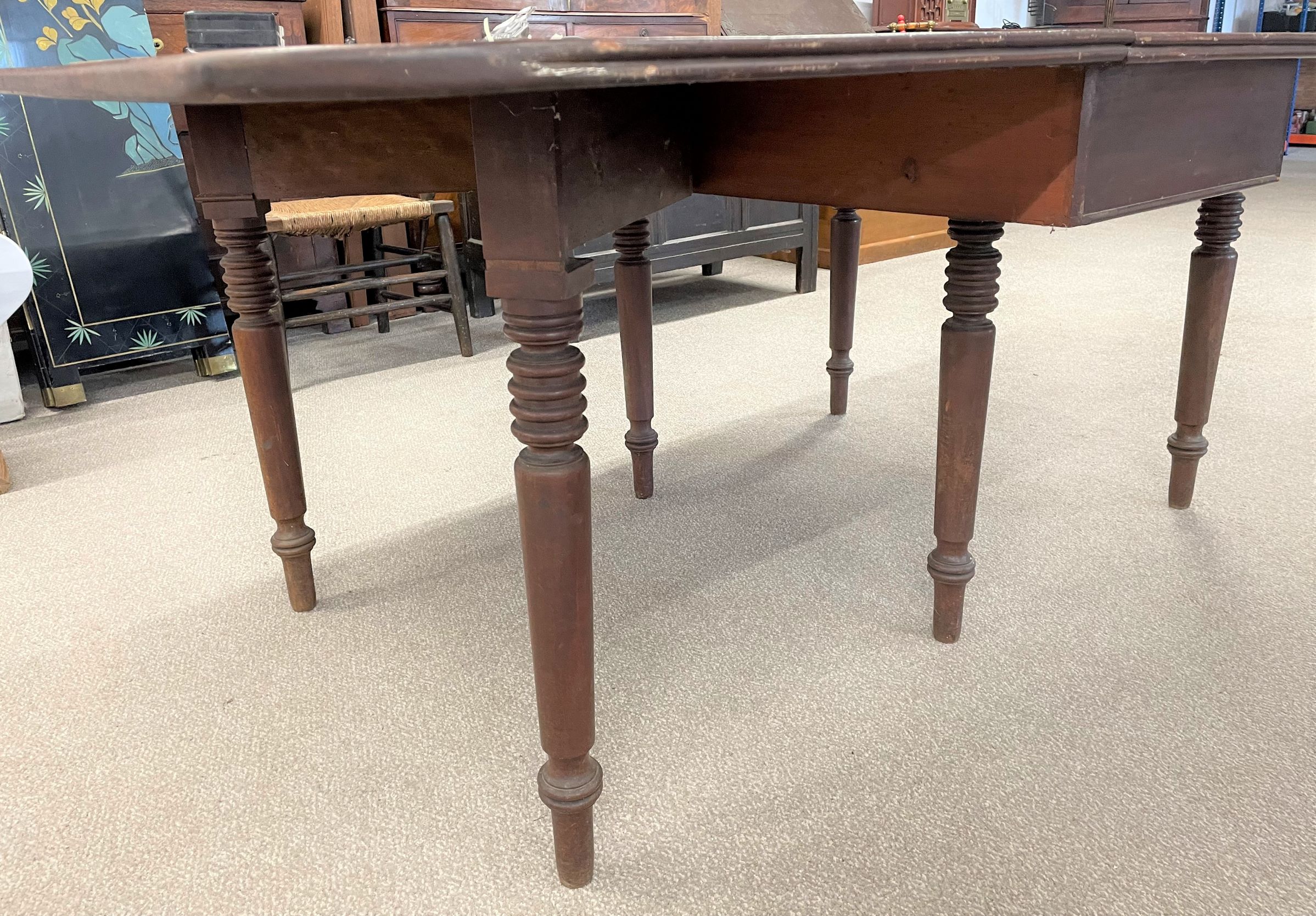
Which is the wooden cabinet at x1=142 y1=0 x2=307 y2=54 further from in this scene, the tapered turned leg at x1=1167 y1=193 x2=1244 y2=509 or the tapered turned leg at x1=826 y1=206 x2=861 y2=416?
the tapered turned leg at x1=1167 y1=193 x2=1244 y2=509

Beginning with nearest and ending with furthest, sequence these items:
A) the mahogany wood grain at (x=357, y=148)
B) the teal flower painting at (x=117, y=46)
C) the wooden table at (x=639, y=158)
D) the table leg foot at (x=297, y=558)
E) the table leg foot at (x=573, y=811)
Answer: the wooden table at (x=639, y=158), the table leg foot at (x=573, y=811), the mahogany wood grain at (x=357, y=148), the table leg foot at (x=297, y=558), the teal flower painting at (x=117, y=46)

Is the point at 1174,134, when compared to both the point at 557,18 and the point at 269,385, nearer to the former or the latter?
the point at 269,385

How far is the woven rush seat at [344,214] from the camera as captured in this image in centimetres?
228

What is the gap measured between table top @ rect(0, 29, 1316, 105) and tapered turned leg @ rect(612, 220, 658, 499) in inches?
28.9

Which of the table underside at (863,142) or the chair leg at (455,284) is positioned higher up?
the table underside at (863,142)

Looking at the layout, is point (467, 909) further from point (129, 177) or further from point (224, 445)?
point (129, 177)

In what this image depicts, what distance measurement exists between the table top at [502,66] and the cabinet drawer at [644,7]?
2291 mm

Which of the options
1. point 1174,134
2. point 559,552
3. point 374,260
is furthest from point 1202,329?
point 374,260

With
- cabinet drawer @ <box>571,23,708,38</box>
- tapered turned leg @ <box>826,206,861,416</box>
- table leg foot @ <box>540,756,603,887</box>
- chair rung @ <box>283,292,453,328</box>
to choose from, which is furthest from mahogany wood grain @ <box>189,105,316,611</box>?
cabinet drawer @ <box>571,23,708,38</box>

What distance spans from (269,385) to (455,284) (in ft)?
4.88

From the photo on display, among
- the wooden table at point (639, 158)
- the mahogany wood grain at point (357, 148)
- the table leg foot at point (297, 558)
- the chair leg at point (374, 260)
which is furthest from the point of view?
the chair leg at point (374, 260)

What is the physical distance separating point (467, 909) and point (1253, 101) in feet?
4.33

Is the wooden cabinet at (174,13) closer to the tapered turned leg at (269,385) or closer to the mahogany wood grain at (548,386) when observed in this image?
the tapered turned leg at (269,385)

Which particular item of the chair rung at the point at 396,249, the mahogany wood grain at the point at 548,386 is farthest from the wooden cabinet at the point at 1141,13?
the mahogany wood grain at the point at 548,386
